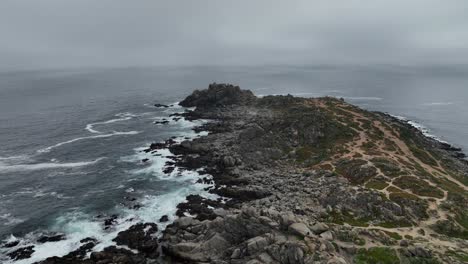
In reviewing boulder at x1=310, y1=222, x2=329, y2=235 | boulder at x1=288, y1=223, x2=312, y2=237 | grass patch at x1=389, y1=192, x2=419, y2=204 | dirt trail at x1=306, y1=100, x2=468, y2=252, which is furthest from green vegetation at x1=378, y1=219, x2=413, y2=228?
boulder at x1=288, y1=223, x2=312, y2=237

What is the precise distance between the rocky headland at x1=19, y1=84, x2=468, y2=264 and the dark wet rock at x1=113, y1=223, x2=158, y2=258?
0.17m

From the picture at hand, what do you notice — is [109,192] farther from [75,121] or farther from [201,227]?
[75,121]

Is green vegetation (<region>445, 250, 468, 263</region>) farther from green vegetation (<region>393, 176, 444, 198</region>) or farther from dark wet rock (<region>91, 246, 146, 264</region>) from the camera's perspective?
dark wet rock (<region>91, 246, 146, 264</region>)

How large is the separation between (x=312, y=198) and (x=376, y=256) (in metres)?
26.7

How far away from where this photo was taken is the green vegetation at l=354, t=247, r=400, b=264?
5044 cm

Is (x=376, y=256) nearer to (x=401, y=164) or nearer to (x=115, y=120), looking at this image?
(x=401, y=164)

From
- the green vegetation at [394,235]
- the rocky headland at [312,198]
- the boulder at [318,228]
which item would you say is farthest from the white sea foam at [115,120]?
the green vegetation at [394,235]

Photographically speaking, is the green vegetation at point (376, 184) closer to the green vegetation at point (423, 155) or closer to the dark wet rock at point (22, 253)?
the green vegetation at point (423, 155)

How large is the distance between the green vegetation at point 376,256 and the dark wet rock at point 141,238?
31446 millimetres

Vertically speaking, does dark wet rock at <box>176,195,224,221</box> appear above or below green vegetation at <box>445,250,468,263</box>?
below

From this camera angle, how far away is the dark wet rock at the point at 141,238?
204 feet

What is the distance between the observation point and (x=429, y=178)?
8469 cm

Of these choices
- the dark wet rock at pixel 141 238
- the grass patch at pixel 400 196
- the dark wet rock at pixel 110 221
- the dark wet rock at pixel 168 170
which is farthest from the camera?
the dark wet rock at pixel 168 170

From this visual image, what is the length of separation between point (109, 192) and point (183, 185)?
1668cm
